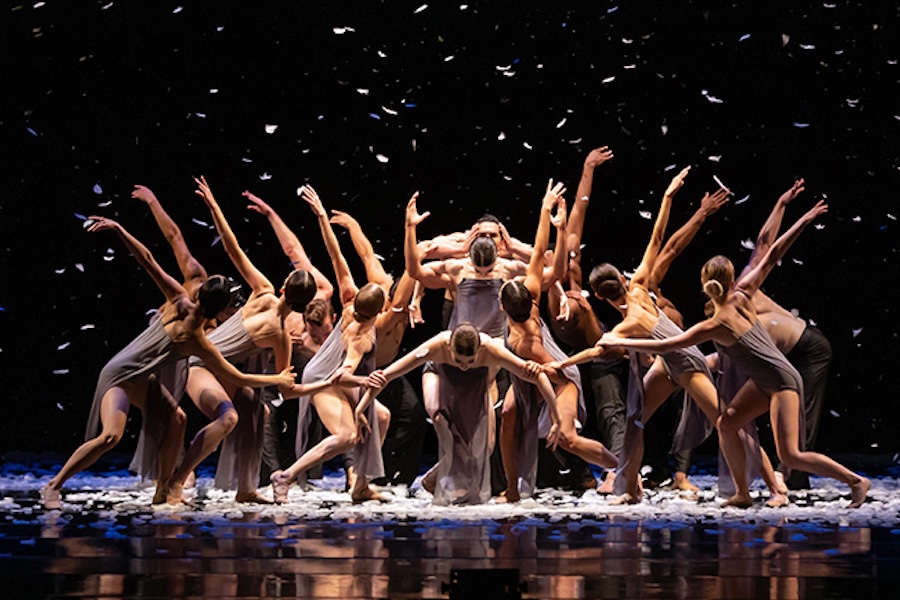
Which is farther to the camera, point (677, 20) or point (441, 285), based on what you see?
point (677, 20)

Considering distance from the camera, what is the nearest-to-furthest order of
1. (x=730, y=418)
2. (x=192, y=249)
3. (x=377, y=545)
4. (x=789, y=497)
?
(x=377, y=545) < (x=730, y=418) < (x=789, y=497) < (x=192, y=249)

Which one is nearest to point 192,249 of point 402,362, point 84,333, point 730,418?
point 84,333

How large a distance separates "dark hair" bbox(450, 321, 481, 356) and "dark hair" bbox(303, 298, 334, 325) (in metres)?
1.36

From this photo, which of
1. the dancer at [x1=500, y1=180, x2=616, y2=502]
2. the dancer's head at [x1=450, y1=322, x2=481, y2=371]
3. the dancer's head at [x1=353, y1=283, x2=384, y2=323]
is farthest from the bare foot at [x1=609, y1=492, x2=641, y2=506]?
the dancer's head at [x1=353, y1=283, x2=384, y2=323]

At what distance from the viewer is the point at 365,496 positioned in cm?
634

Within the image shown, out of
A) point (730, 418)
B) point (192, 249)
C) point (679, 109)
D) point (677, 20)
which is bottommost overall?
point (730, 418)

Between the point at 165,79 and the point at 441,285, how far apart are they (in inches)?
105

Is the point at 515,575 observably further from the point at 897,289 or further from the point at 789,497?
the point at 897,289

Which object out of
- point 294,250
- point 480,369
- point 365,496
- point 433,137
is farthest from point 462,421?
point 433,137

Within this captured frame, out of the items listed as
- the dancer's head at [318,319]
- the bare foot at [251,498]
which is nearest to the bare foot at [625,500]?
the bare foot at [251,498]

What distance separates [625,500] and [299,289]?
1823mm

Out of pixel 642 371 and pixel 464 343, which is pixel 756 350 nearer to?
pixel 642 371

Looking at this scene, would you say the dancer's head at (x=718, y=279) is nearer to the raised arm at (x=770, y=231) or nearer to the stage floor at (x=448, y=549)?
Result: the raised arm at (x=770, y=231)

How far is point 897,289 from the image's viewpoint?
26.6 ft
